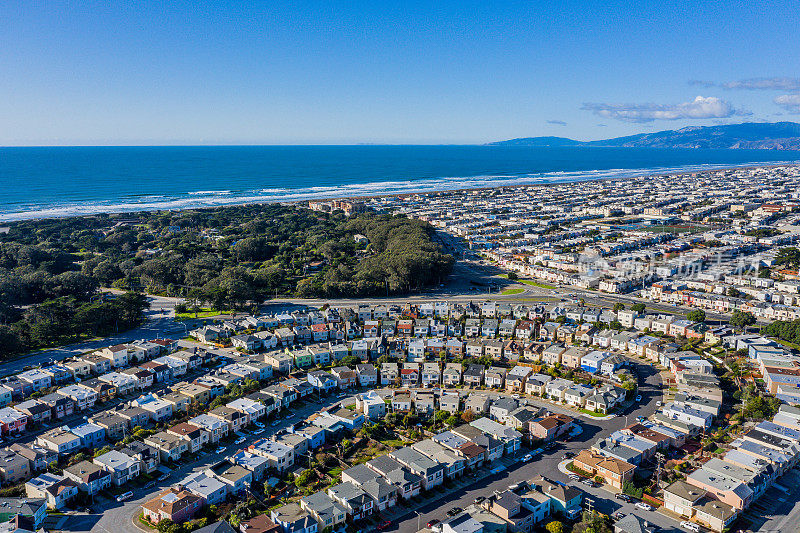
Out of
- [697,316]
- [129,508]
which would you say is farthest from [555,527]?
[697,316]

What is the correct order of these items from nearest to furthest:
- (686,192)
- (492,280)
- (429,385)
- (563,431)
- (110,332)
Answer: (563,431)
(429,385)
(110,332)
(492,280)
(686,192)

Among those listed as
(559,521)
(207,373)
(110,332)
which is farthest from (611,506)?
(110,332)

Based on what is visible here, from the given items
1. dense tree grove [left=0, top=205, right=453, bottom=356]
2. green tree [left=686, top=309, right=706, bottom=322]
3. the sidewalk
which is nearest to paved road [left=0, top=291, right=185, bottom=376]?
dense tree grove [left=0, top=205, right=453, bottom=356]

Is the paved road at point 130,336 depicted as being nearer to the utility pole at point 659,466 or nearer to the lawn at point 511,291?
the lawn at point 511,291

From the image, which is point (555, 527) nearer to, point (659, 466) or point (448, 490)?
point (448, 490)

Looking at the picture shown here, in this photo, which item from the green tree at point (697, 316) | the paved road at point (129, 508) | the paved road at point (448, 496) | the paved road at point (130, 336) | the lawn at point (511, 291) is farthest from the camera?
the lawn at point (511, 291)

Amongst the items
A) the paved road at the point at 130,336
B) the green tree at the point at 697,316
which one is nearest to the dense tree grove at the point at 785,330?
the green tree at the point at 697,316

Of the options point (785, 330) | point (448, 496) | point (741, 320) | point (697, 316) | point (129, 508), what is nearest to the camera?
point (129, 508)

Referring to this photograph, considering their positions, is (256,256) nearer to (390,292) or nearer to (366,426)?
(390,292)
